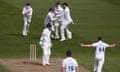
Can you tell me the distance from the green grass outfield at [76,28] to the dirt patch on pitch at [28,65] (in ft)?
2.99

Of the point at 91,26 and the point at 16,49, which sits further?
the point at 91,26

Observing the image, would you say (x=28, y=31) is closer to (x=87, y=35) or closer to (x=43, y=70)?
(x=87, y=35)

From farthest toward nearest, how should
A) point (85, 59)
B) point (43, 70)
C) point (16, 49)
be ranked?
point (16, 49) < point (85, 59) < point (43, 70)

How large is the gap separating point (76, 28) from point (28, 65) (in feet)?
38.7

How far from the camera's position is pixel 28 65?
2658 cm

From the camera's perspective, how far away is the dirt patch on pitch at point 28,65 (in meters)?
25.5

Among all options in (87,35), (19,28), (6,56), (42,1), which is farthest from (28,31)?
(42,1)

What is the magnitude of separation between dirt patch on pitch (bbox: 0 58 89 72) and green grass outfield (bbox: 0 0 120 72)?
2.99 feet

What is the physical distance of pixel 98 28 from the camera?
38031 mm

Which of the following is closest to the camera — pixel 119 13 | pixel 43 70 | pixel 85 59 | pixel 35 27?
pixel 43 70

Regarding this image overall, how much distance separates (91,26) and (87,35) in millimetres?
3673

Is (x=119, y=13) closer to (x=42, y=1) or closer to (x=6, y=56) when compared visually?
(x=42, y=1)

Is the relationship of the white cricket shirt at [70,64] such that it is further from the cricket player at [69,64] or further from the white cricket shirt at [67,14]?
Result: the white cricket shirt at [67,14]

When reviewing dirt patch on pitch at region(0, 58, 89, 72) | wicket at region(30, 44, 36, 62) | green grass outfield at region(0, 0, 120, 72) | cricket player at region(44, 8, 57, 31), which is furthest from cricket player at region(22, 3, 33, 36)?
dirt patch on pitch at region(0, 58, 89, 72)
